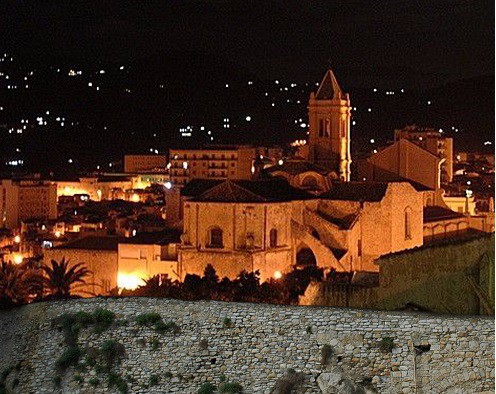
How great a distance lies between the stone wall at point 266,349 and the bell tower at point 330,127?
108ft

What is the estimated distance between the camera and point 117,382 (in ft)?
51.9

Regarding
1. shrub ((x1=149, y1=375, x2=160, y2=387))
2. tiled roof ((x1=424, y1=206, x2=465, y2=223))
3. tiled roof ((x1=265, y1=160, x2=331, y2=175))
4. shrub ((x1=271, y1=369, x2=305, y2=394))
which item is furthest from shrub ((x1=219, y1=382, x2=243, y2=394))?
tiled roof ((x1=424, y1=206, x2=465, y2=223))

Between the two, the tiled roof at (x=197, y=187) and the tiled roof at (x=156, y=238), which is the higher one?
the tiled roof at (x=197, y=187)

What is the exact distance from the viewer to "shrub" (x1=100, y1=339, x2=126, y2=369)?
16.0 m

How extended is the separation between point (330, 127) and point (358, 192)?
9669 mm

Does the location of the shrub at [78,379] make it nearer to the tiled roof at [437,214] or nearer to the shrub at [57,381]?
the shrub at [57,381]

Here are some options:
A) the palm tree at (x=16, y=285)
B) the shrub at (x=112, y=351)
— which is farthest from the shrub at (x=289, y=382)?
the palm tree at (x=16, y=285)

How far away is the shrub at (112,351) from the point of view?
16.0 metres

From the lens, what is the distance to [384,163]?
164 feet

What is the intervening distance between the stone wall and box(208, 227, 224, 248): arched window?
2127 cm

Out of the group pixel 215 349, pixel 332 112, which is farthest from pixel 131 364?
pixel 332 112

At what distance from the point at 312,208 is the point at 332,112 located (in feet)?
34.1

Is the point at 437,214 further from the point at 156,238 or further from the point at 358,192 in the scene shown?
the point at 156,238

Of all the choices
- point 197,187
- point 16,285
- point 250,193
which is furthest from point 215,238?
point 16,285
